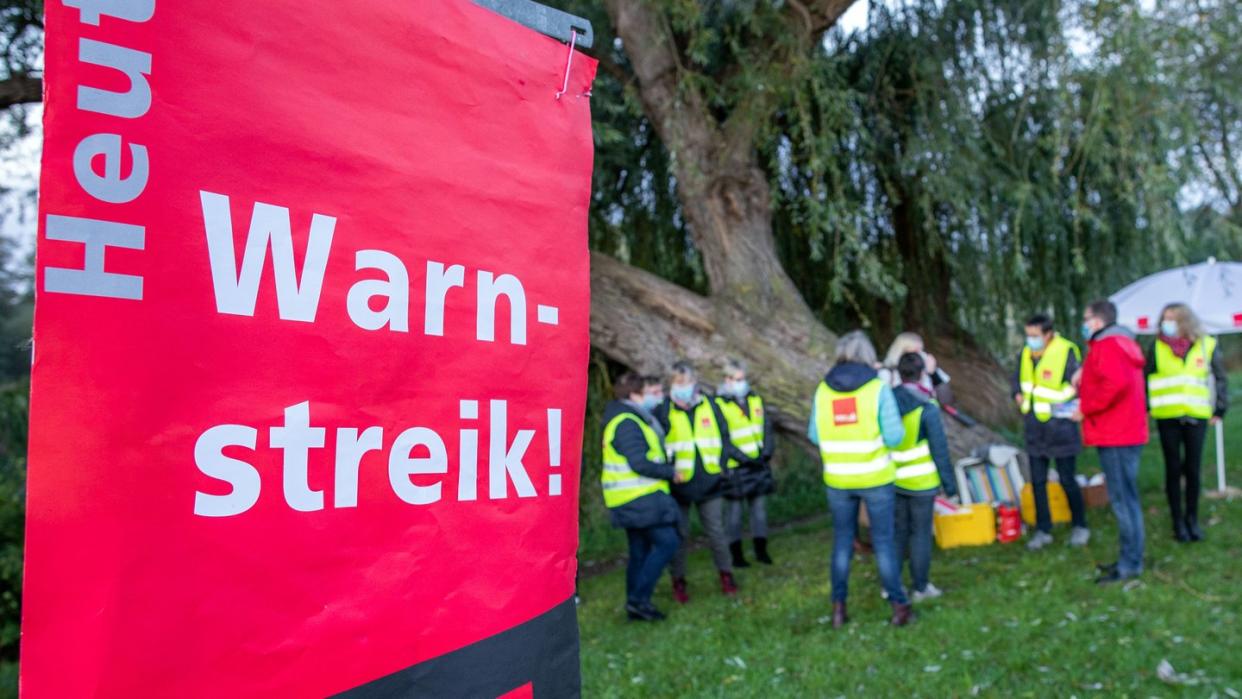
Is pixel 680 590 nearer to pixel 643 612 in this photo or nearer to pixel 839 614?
pixel 643 612

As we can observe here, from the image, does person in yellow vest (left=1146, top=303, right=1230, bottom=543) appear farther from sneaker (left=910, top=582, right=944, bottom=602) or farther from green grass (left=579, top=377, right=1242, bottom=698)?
sneaker (left=910, top=582, right=944, bottom=602)

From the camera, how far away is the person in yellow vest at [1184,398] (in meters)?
7.05

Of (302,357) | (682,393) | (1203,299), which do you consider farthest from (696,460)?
(302,357)

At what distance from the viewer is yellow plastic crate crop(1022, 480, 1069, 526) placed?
8258 mm

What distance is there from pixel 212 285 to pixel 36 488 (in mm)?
314

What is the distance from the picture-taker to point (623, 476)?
6.58 metres

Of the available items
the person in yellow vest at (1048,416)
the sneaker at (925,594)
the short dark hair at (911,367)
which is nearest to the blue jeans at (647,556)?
the sneaker at (925,594)

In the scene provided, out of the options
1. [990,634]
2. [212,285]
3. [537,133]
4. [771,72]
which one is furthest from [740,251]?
[212,285]

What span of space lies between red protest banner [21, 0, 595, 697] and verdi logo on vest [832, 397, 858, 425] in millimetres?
4265

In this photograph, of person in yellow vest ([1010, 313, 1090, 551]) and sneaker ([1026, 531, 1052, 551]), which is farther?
sneaker ([1026, 531, 1052, 551])

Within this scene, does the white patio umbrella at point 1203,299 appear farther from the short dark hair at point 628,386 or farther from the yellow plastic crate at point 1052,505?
the short dark hair at point 628,386

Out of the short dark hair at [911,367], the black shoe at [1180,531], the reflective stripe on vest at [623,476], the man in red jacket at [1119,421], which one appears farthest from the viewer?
the black shoe at [1180,531]

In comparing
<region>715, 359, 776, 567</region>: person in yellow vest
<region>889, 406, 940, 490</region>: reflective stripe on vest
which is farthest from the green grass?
<region>889, 406, 940, 490</region>: reflective stripe on vest

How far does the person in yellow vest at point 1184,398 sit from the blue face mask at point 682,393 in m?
3.48
